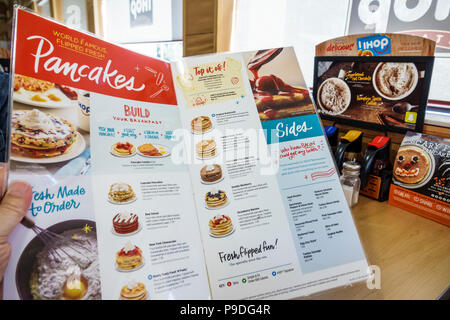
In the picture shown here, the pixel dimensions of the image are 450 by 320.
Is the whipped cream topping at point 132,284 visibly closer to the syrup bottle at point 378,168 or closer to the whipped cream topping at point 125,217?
the whipped cream topping at point 125,217

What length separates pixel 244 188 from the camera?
28.2 inches

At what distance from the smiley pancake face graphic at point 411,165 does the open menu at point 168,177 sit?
55 cm

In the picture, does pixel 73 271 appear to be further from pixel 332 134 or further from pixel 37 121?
pixel 332 134

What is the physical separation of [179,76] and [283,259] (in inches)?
21.1

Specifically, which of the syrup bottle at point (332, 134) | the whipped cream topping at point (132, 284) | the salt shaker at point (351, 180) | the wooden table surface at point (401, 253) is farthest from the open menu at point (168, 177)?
the syrup bottle at point (332, 134)

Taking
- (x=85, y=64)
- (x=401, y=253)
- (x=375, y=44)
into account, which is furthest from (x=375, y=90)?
(x=85, y=64)

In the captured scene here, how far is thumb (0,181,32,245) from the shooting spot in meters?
0.53

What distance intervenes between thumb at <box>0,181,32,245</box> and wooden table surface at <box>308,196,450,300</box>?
65 cm

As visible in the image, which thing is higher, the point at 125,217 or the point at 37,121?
the point at 37,121

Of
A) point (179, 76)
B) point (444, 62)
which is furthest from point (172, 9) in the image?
point (179, 76)

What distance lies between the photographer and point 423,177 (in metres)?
1.09

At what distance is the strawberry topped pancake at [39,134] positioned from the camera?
1.88 feet

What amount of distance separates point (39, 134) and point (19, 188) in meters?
0.11
